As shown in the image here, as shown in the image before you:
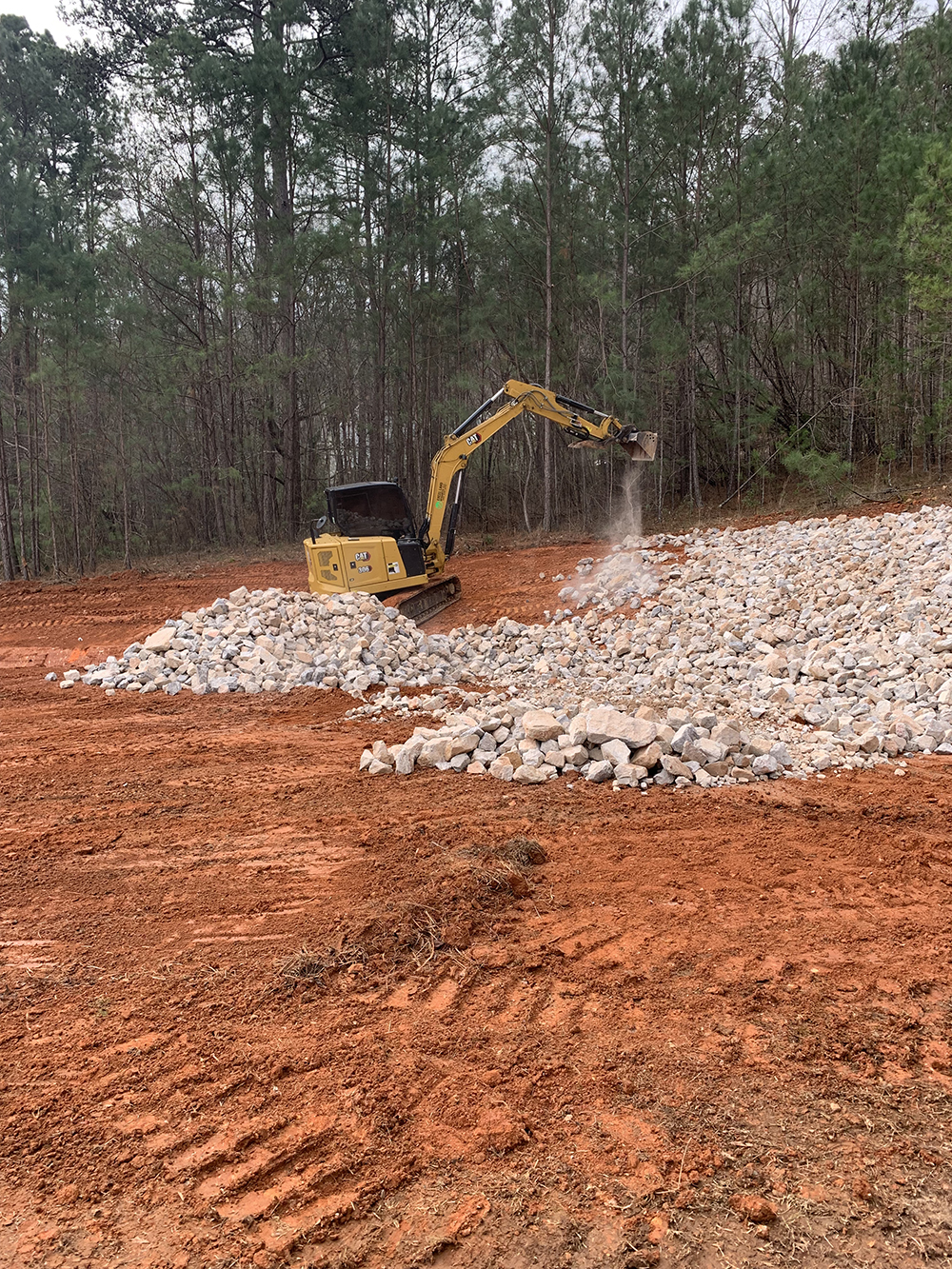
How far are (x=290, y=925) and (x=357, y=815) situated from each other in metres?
1.44

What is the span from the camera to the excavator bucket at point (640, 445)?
12475 millimetres

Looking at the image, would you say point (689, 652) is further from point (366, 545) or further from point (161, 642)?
point (161, 642)

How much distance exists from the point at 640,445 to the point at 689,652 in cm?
445

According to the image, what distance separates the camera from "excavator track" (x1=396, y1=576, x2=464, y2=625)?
12.2 meters

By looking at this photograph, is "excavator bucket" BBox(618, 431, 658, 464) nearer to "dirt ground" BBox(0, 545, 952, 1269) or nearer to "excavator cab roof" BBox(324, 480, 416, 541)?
"excavator cab roof" BBox(324, 480, 416, 541)

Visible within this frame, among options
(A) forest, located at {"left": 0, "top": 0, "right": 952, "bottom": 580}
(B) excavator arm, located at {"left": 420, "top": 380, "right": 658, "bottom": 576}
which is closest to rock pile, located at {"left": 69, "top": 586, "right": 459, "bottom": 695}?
(B) excavator arm, located at {"left": 420, "top": 380, "right": 658, "bottom": 576}

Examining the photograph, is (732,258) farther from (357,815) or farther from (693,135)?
(357,815)

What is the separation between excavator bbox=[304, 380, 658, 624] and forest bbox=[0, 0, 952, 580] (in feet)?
17.1

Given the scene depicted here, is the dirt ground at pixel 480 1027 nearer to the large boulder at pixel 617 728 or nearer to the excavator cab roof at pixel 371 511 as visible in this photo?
the large boulder at pixel 617 728

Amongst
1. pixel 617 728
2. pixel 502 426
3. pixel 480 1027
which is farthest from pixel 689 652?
pixel 480 1027

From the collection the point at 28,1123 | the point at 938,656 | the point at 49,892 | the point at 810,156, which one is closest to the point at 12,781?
the point at 49,892

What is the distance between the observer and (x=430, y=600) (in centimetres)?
1285

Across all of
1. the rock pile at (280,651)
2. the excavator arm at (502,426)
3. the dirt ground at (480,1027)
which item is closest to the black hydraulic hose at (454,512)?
the excavator arm at (502,426)

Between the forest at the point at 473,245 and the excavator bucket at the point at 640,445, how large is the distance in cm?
509
